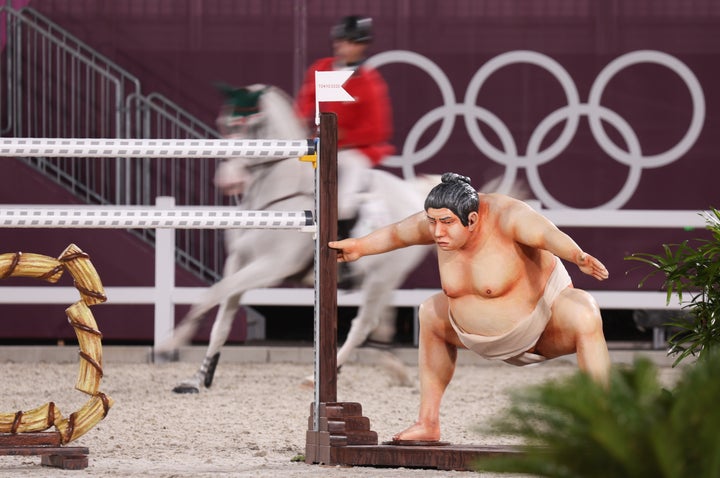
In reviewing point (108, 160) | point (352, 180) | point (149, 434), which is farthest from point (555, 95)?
point (149, 434)

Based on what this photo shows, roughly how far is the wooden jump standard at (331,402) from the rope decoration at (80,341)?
776 mm

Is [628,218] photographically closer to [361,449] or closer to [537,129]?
[537,129]

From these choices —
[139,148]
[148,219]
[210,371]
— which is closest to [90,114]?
[210,371]

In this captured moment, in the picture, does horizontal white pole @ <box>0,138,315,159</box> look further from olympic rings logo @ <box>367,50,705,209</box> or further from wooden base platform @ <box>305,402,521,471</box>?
olympic rings logo @ <box>367,50,705,209</box>

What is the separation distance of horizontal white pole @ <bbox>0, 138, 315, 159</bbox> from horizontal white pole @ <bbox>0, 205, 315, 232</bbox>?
0.23m

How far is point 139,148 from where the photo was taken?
5.18 metres

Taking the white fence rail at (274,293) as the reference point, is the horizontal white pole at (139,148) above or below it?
above

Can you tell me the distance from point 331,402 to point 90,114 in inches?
258

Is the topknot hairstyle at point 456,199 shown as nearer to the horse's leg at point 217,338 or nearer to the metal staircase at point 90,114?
the horse's leg at point 217,338

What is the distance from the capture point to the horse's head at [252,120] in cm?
848

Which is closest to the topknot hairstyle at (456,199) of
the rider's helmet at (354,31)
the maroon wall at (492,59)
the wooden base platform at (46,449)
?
the wooden base platform at (46,449)

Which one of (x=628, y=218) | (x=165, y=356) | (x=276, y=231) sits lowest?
(x=165, y=356)

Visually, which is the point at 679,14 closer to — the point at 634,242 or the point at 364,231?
the point at 634,242

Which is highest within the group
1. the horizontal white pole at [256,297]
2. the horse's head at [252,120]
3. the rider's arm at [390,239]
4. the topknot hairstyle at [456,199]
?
the topknot hairstyle at [456,199]
